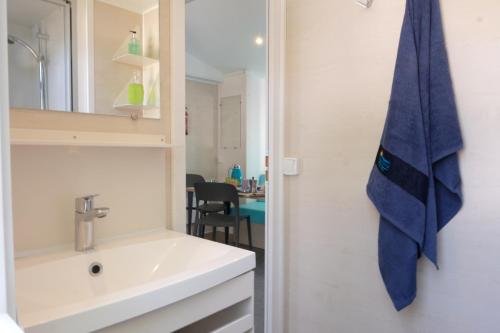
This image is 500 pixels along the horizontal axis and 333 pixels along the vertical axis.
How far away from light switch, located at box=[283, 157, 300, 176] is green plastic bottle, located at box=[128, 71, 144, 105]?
726 millimetres

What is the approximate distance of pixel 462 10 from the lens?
3.71ft

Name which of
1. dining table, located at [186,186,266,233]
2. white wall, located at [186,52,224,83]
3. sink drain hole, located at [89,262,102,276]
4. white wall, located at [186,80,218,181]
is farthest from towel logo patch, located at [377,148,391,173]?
white wall, located at [186,52,224,83]

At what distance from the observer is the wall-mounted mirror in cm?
98

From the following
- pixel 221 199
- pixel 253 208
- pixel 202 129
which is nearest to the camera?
pixel 221 199

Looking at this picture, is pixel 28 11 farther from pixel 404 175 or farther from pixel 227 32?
pixel 227 32

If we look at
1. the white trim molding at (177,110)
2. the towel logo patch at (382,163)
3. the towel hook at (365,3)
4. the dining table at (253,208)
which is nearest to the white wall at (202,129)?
the dining table at (253,208)

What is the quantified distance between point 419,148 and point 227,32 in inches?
128

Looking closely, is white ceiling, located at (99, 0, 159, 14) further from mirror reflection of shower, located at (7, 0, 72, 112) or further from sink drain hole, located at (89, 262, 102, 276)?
sink drain hole, located at (89, 262, 102, 276)

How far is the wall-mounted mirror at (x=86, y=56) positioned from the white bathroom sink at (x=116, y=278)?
459mm

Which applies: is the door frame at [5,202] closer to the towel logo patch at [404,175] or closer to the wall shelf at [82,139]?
the wall shelf at [82,139]

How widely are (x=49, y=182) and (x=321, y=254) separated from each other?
1130 mm

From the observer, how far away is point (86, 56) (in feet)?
3.65

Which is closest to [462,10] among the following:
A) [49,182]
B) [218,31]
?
[49,182]

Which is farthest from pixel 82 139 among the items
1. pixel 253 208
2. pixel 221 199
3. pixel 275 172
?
pixel 253 208
